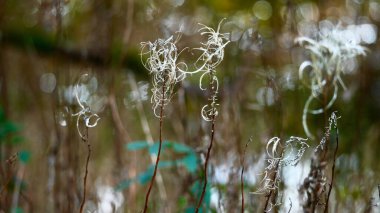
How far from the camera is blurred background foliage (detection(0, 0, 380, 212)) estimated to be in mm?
1370

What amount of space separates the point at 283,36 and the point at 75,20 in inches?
42.8

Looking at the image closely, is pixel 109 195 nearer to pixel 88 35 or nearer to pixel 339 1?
pixel 88 35

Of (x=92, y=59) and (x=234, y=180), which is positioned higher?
(x=92, y=59)

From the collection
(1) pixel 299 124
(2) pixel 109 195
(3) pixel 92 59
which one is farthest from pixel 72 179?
(3) pixel 92 59

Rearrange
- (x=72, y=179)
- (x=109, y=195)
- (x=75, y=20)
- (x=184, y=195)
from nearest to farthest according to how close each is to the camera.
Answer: (x=72, y=179), (x=184, y=195), (x=109, y=195), (x=75, y=20)

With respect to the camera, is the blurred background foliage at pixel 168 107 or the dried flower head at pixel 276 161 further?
the blurred background foliage at pixel 168 107

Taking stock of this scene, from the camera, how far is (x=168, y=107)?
2184 mm

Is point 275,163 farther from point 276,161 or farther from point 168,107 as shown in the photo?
point 168,107

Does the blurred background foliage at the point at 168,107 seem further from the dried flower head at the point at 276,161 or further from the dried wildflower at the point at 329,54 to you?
the dried flower head at the point at 276,161

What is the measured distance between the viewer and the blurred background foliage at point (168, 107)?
4.50 ft

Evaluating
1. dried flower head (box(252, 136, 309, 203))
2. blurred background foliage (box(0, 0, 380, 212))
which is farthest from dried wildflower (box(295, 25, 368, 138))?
dried flower head (box(252, 136, 309, 203))

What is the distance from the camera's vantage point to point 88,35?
3.12 metres

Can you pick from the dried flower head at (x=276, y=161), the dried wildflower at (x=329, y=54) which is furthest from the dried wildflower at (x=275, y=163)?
the dried wildflower at (x=329, y=54)

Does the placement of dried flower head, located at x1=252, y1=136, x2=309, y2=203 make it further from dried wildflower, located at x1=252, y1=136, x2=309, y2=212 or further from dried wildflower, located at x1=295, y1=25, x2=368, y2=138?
dried wildflower, located at x1=295, y1=25, x2=368, y2=138
